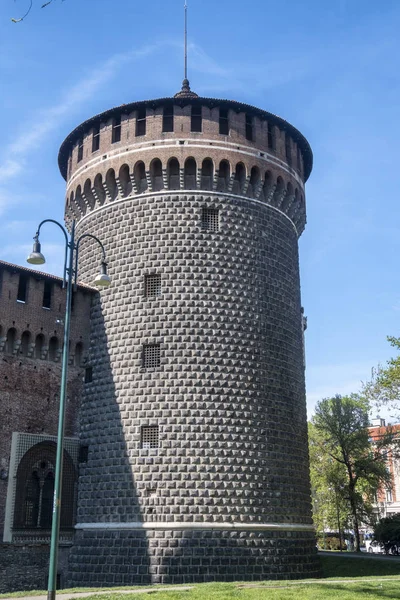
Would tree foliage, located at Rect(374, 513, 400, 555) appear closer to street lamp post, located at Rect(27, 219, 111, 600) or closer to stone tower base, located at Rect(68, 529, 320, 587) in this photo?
stone tower base, located at Rect(68, 529, 320, 587)

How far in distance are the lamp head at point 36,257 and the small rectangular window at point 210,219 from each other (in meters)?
9.25

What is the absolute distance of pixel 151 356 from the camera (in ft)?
70.7

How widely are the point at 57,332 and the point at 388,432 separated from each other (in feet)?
76.4

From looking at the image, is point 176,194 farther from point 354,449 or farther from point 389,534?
point 354,449

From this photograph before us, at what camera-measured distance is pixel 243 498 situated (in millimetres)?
20156

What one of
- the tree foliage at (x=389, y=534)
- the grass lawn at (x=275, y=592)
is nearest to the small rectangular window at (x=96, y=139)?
the grass lawn at (x=275, y=592)

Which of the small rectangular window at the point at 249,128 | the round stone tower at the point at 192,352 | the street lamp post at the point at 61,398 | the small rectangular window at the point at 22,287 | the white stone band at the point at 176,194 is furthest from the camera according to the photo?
the small rectangular window at the point at 249,128

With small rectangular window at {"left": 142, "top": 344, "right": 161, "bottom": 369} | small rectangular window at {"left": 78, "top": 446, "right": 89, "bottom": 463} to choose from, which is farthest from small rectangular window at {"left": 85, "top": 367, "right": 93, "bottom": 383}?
small rectangular window at {"left": 142, "top": 344, "right": 161, "bottom": 369}

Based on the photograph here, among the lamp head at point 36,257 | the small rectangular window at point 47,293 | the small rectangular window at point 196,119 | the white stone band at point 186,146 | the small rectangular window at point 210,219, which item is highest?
the small rectangular window at point 196,119

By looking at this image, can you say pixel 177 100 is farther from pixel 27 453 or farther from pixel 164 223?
pixel 27 453

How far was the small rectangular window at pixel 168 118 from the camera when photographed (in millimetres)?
23625

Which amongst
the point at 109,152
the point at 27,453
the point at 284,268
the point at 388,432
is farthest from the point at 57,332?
the point at 388,432

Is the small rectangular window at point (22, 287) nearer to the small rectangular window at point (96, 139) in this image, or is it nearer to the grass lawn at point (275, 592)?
the small rectangular window at point (96, 139)

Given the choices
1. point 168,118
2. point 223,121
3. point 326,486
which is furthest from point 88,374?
point 326,486
